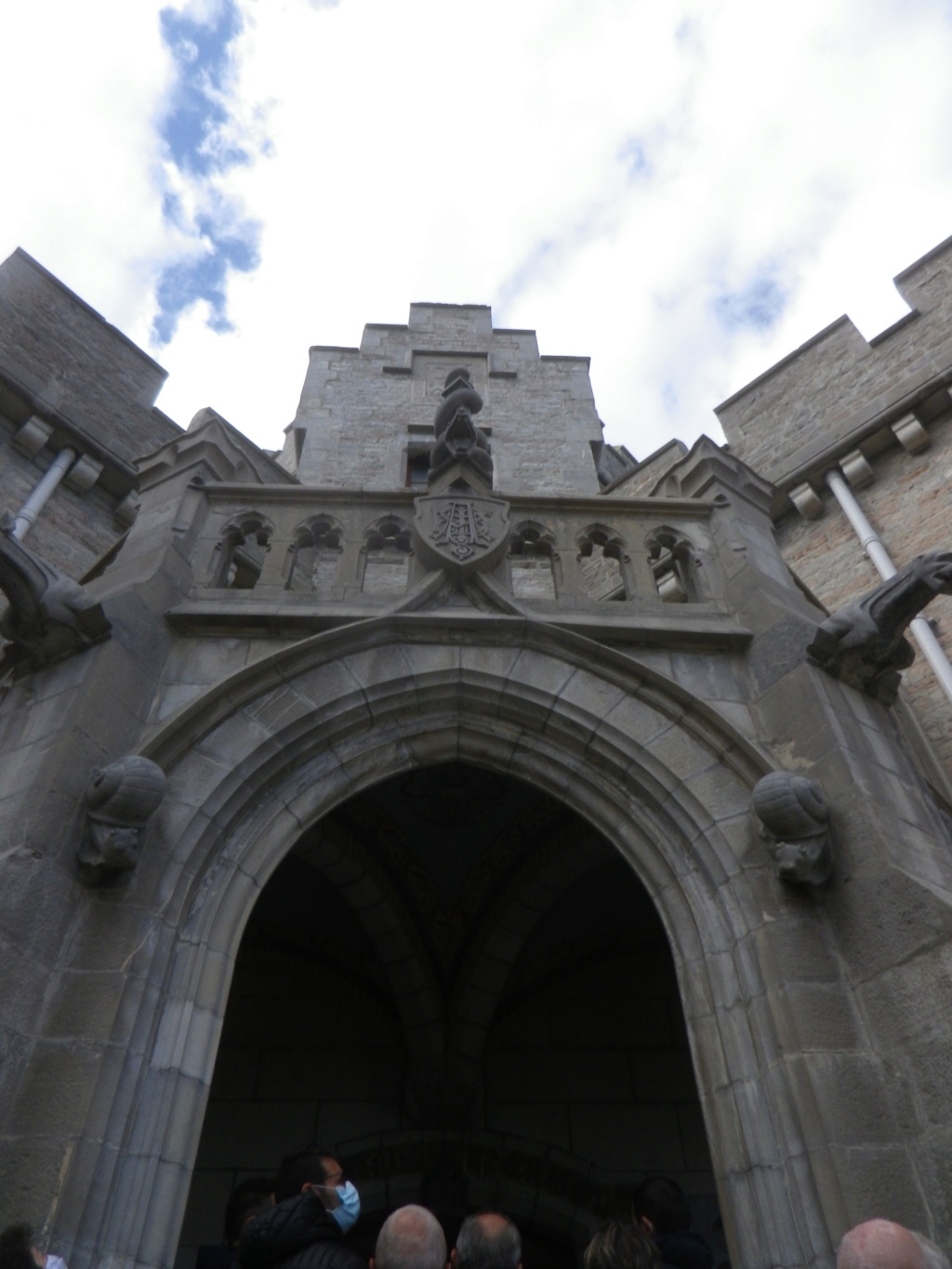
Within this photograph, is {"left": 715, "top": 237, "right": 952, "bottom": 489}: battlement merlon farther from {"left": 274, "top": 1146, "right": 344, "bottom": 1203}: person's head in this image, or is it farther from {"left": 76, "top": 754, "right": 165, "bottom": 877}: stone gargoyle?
{"left": 274, "top": 1146, "right": 344, "bottom": 1203}: person's head

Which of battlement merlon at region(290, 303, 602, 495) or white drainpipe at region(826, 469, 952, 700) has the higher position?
battlement merlon at region(290, 303, 602, 495)

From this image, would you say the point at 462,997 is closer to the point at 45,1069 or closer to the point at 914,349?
the point at 45,1069

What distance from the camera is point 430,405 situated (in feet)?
43.4

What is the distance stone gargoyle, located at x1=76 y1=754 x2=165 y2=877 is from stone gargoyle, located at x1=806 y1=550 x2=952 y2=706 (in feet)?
10.4

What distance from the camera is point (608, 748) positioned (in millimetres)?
4719

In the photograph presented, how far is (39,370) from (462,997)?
811 cm

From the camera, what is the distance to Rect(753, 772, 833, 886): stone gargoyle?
12.9ft

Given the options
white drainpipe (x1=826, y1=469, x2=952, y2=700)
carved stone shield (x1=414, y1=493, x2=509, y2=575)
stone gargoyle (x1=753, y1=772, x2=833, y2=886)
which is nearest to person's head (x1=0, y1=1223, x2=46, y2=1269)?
stone gargoyle (x1=753, y1=772, x2=833, y2=886)

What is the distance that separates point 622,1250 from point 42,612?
3686 mm

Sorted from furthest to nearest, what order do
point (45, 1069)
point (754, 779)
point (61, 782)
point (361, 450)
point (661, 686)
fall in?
point (361, 450) < point (661, 686) < point (754, 779) < point (61, 782) < point (45, 1069)

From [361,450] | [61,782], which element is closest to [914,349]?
[361,450]

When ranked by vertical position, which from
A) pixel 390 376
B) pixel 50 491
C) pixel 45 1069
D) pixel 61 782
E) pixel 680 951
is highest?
pixel 390 376

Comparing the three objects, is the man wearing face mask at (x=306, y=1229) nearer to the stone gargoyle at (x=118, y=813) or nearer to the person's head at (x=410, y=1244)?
the person's head at (x=410, y=1244)

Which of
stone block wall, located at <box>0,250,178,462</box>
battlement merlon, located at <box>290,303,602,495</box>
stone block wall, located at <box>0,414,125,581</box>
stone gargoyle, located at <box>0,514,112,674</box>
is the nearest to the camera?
stone gargoyle, located at <box>0,514,112,674</box>
